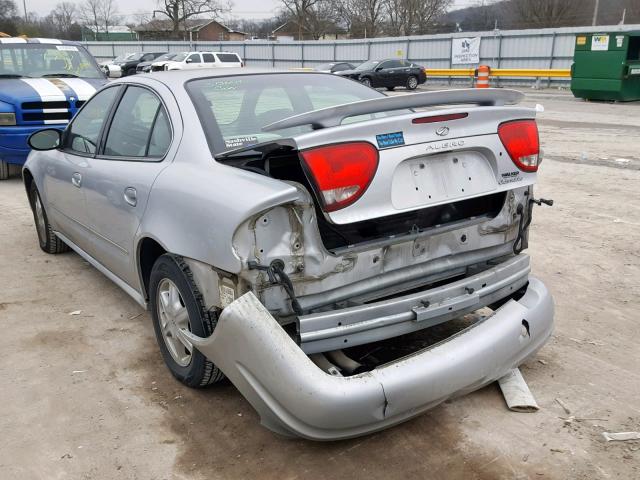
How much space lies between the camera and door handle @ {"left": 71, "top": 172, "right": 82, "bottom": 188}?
4.28 m

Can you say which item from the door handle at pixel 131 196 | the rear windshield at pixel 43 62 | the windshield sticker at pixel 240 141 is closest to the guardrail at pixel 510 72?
the rear windshield at pixel 43 62

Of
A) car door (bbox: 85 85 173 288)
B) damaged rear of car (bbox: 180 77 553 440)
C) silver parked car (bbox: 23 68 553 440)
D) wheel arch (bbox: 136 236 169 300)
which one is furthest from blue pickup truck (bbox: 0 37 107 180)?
damaged rear of car (bbox: 180 77 553 440)

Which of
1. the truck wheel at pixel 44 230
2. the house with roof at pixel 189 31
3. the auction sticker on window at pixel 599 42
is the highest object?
the house with roof at pixel 189 31

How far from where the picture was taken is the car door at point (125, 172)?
344 cm

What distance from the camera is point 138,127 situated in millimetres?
3795

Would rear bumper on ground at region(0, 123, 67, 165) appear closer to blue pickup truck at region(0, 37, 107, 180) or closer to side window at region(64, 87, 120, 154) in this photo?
blue pickup truck at region(0, 37, 107, 180)

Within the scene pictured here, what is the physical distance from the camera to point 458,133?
291 cm

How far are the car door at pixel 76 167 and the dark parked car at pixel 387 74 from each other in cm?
2272

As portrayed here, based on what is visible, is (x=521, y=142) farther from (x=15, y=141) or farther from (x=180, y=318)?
(x=15, y=141)

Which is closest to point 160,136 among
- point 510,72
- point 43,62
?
point 43,62

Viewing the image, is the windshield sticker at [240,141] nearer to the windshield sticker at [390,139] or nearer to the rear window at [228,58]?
the windshield sticker at [390,139]

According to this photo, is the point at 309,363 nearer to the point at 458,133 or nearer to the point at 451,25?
the point at 458,133

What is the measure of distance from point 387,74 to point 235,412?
25.4 metres

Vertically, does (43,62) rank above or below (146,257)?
above
